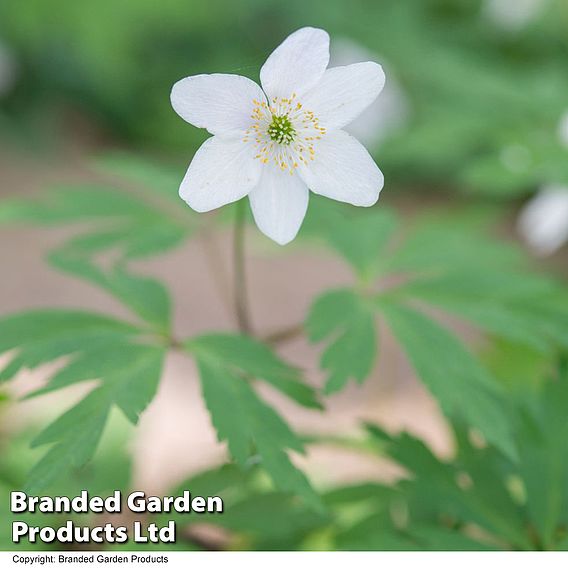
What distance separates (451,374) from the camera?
1.09 m

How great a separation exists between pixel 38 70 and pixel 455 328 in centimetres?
216

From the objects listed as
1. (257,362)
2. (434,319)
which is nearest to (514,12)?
(434,319)

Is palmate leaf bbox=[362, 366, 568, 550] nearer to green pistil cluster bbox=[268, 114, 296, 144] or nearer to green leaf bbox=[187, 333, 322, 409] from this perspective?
green leaf bbox=[187, 333, 322, 409]

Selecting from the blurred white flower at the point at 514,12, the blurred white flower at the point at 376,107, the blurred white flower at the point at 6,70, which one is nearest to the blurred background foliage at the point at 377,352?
the blurred white flower at the point at 376,107

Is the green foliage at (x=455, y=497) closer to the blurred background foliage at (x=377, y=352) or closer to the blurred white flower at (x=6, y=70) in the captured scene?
the blurred background foliage at (x=377, y=352)

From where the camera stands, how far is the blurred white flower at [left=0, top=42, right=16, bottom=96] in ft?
11.3

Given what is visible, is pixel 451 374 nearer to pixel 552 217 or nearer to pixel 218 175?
pixel 218 175

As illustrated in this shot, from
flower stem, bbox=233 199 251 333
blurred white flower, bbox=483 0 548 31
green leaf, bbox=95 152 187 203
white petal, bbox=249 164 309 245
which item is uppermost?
blurred white flower, bbox=483 0 548 31

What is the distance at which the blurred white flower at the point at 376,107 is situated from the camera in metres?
3.37

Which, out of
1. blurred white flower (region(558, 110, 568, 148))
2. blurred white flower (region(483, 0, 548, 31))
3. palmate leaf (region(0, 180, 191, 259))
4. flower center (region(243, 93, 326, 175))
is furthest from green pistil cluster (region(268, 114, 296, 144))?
blurred white flower (region(483, 0, 548, 31))

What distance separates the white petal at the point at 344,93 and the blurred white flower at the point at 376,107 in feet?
8.12

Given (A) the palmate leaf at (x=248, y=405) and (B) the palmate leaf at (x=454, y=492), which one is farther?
(B) the palmate leaf at (x=454, y=492)

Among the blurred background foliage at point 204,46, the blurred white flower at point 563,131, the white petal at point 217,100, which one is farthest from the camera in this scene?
the blurred background foliage at point 204,46

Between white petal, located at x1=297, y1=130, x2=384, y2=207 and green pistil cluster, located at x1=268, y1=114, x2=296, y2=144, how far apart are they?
3 cm
